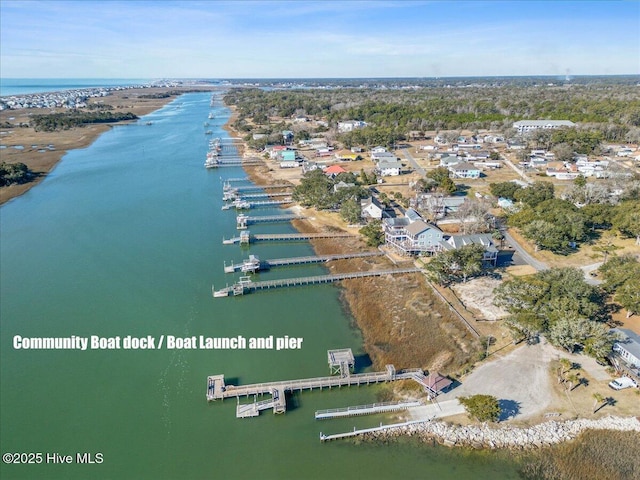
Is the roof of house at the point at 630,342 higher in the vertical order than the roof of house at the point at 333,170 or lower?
lower

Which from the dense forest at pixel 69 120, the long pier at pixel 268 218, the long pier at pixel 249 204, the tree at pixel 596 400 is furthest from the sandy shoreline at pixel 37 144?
the tree at pixel 596 400

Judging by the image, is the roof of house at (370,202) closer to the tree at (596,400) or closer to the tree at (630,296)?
the tree at (630,296)

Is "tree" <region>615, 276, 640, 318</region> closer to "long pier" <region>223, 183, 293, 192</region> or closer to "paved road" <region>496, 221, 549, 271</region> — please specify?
"paved road" <region>496, 221, 549, 271</region>

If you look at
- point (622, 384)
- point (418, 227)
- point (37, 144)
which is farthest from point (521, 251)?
point (37, 144)

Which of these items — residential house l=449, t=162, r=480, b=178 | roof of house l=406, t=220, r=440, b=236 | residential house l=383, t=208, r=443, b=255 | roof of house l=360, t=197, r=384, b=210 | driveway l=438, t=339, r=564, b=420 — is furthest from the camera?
residential house l=449, t=162, r=480, b=178

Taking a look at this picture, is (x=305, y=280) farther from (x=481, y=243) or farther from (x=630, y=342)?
(x=630, y=342)

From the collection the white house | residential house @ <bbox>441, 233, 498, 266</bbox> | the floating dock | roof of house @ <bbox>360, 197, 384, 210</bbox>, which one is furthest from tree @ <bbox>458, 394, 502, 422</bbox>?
roof of house @ <bbox>360, 197, 384, 210</bbox>
